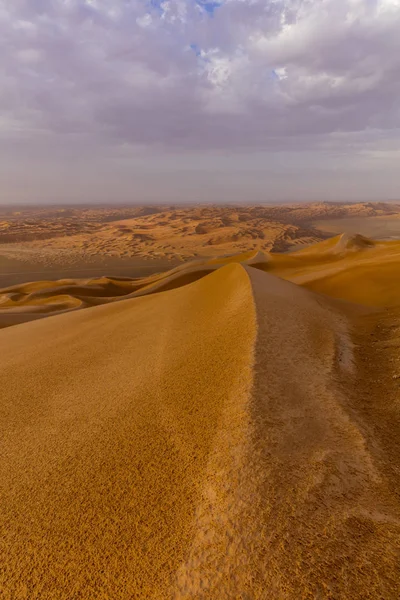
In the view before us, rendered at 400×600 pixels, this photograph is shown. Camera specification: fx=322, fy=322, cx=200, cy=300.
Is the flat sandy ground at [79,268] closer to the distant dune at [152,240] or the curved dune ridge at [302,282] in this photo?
the distant dune at [152,240]

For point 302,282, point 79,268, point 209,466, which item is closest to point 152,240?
point 79,268

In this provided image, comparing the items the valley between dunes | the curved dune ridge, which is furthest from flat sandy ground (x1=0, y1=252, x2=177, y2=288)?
the valley between dunes

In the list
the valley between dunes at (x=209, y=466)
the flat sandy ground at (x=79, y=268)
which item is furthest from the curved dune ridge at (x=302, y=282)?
the flat sandy ground at (x=79, y=268)

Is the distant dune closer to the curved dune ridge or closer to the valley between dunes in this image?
the curved dune ridge

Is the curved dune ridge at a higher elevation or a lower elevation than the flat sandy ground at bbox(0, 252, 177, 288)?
higher

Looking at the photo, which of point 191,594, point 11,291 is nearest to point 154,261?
point 11,291

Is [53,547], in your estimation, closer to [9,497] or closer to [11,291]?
[9,497]

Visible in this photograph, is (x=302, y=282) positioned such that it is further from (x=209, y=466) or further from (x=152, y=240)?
(x=152, y=240)

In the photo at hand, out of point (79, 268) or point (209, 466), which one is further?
point (79, 268)
